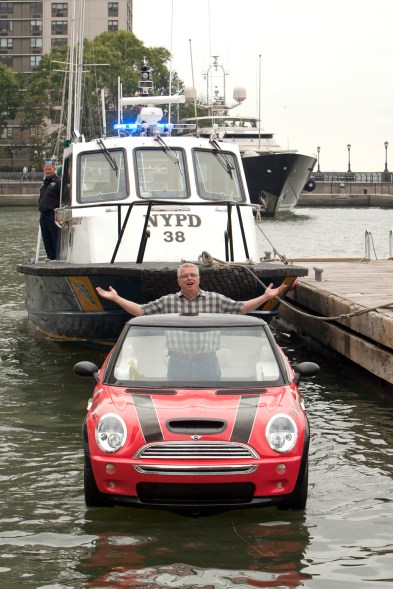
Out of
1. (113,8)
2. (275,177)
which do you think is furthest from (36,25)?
(275,177)

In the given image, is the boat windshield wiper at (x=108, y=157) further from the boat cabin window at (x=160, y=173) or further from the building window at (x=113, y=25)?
the building window at (x=113, y=25)

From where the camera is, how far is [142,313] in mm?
11406

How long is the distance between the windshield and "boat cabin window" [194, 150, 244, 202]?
777cm

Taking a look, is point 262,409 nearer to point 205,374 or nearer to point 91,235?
point 205,374

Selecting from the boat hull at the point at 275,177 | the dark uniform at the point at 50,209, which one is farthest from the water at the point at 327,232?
the dark uniform at the point at 50,209

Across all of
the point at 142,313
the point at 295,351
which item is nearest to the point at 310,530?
the point at 142,313

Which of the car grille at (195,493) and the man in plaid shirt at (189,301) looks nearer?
the car grille at (195,493)

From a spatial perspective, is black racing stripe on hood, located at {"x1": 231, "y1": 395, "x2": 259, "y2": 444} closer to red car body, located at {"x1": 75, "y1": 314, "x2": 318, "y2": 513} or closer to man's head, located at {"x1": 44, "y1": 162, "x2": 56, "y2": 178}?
red car body, located at {"x1": 75, "y1": 314, "x2": 318, "y2": 513}

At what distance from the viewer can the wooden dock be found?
1455cm

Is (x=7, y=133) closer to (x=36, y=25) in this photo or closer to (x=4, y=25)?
(x=36, y=25)

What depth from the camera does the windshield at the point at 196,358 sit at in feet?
31.2

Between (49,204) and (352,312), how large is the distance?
6.14 meters

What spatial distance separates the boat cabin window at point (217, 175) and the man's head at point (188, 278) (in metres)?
6.35

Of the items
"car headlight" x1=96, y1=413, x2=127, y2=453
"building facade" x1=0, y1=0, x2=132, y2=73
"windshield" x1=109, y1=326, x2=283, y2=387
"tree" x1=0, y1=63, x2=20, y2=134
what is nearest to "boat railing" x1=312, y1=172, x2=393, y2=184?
"tree" x1=0, y1=63, x2=20, y2=134
